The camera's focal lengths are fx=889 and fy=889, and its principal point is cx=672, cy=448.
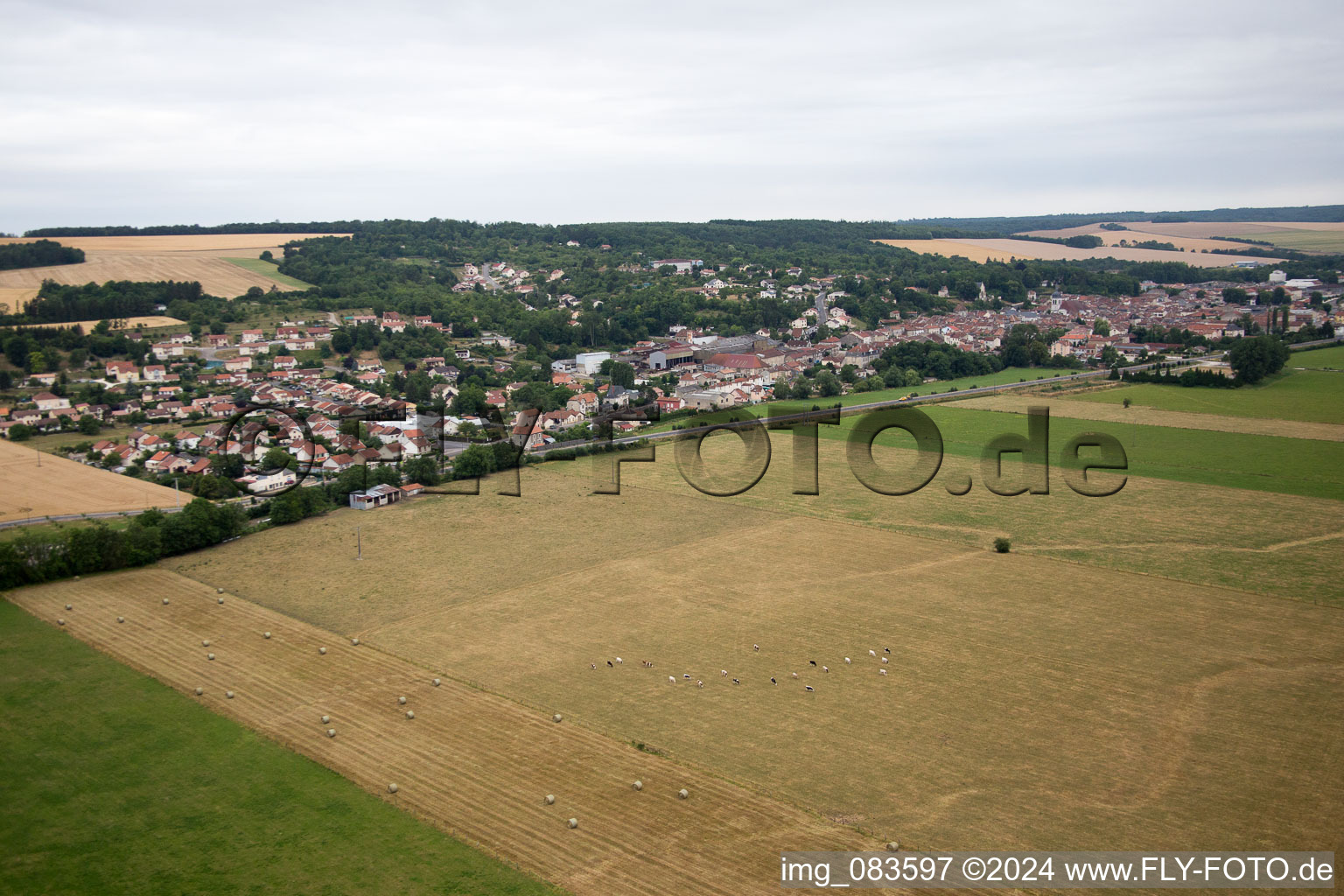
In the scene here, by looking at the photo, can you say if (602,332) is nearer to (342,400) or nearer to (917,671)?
(342,400)

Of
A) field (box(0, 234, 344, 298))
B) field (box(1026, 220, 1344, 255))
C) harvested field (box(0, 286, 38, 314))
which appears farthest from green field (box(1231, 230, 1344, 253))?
harvested field (box(0, 286, 38, 314))

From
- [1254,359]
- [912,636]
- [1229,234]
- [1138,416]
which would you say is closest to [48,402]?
[912,636]

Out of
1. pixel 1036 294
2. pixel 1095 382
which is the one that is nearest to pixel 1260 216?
pixel 1036 294

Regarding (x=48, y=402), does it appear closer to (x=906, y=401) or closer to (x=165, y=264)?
(x=165, y=264)

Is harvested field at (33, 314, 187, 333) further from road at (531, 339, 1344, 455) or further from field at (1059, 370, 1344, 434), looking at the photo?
field at (1059, 370, 1344, 434)

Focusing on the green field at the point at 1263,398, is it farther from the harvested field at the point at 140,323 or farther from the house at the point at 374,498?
the harvested field at the point at 140,323

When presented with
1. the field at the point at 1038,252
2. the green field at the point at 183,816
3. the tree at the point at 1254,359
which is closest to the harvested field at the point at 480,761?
the green field at the point at 183,816
